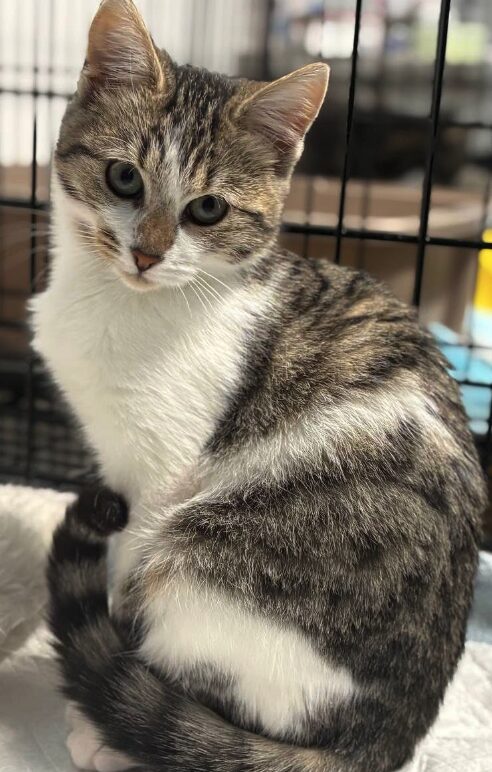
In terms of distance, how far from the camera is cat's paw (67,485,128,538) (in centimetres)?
125

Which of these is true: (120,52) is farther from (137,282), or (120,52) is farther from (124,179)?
(137,282)

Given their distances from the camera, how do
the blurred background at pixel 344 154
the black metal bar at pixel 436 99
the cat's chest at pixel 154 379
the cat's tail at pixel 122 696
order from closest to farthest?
the cat's tail at pixel 122 696
the cat's chest at pixel 154 379
the black metal bar at pixel 436 99
the blurred background at pixel 344 154

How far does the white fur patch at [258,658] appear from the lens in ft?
3.79

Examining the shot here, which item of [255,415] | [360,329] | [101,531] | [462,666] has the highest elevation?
[360,329]

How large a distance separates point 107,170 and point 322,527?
0.57m

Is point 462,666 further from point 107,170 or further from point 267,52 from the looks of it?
point 267,52

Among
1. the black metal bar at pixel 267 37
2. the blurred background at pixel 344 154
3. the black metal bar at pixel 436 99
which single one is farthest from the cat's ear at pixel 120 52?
the black metal bar at pixel 267 37

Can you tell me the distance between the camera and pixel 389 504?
1.17 meters

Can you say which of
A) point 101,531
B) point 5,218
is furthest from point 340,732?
point 5,218

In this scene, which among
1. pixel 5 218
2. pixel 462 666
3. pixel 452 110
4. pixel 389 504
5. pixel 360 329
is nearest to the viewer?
pixel 389 504

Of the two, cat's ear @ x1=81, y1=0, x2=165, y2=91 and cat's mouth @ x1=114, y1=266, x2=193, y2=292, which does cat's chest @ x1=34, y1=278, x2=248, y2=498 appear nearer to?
cat's mouth @ x1=114, y1=266, x2=193, y2=292

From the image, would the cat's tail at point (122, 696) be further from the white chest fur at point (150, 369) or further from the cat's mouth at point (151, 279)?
the cat's mouth at point (151, 279)

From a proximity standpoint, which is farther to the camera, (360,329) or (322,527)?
(360,329)

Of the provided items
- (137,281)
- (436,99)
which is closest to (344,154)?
(436,99)
